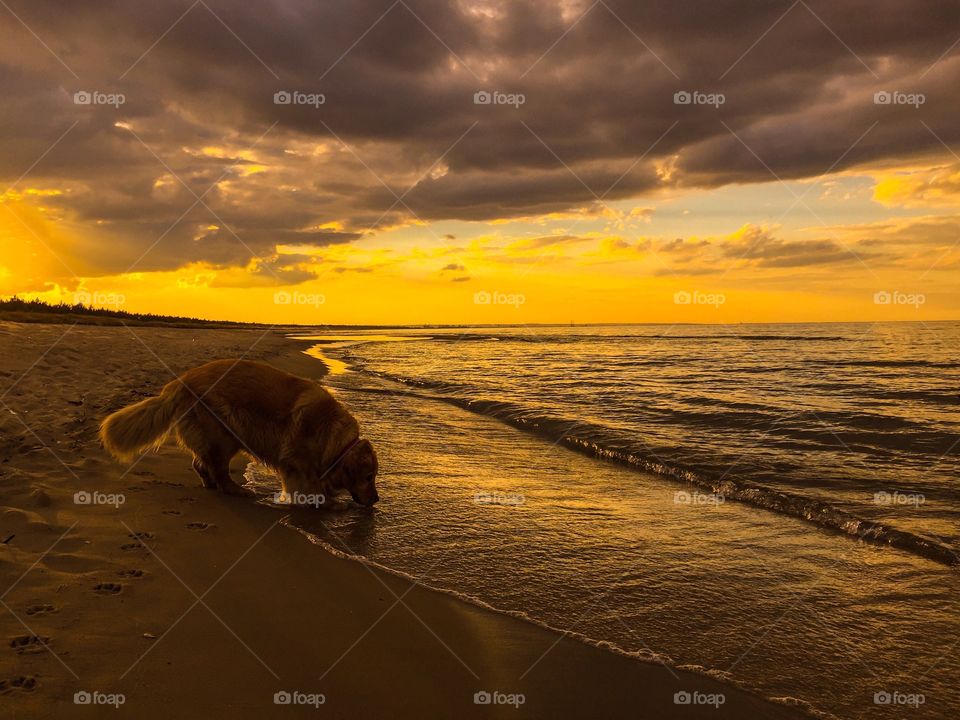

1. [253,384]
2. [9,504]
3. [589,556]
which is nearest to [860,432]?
[589,556]

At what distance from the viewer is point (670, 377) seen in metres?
19.8

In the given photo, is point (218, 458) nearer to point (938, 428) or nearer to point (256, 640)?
point (256, 640)

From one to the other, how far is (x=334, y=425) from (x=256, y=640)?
310cm

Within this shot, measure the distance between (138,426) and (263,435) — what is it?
122cm
